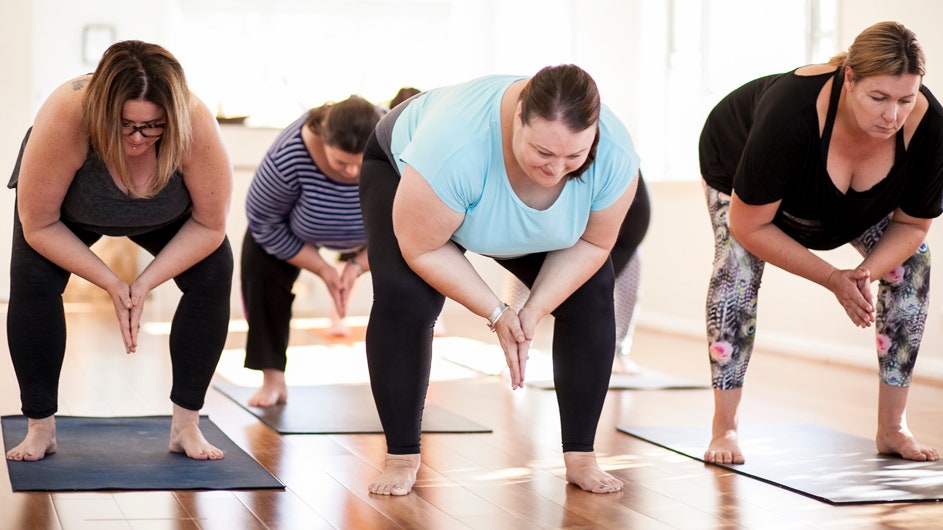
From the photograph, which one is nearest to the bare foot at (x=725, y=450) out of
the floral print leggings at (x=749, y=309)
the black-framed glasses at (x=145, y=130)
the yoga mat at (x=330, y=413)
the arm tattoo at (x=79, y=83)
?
the floral print leggings at (x=749, y=309)

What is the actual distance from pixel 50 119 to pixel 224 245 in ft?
1.57

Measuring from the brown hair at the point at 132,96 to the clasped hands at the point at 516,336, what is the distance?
0.72 metres

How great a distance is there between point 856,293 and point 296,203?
1528 mm

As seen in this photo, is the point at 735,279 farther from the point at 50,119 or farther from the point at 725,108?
the point at 50,119

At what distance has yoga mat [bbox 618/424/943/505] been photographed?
221 cm

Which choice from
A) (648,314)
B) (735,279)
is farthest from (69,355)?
(648,314)

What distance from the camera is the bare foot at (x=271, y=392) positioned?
10.5 feet

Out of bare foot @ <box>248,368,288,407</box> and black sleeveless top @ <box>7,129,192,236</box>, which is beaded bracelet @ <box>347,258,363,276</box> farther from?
black sleeveless top @ <box>7,129,192,236</box>

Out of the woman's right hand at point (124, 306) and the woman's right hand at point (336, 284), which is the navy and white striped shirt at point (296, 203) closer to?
the woman's right hand at point (336, 284)

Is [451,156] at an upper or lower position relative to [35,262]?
upper

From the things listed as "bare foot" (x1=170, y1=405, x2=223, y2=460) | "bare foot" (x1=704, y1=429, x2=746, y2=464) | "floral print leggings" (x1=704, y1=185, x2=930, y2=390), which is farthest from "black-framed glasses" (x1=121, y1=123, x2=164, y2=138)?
"bare foot" (x1=704, y1=429, x2=746, y2=464)

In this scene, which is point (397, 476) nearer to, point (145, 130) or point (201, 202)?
point (201, 202)

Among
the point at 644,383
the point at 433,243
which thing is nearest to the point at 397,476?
the point at 433,243

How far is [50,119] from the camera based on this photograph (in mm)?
2148
